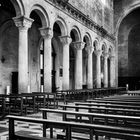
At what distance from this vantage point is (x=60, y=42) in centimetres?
2331

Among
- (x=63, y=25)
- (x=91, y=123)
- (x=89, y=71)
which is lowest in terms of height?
(x=91, y=123)

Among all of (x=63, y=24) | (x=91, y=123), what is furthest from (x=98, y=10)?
(x=91, y=123)

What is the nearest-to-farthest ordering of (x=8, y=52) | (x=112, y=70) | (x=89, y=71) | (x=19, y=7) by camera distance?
(x=19, y=7) → (x=8, y=52) → (x=89, y=71) → (x=112, y=70)

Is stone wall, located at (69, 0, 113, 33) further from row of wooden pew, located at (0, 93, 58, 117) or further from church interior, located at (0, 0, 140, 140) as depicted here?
row of wooden pew, located at (0, 93, 58, 117)

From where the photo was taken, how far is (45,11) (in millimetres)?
14289

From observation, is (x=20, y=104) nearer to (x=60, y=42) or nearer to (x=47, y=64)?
(x=47, y=64)

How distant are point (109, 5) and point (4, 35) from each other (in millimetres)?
17864

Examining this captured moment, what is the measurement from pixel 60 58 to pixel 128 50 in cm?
1443

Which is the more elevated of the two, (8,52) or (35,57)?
(8,52)

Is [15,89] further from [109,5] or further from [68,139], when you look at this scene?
[109,5]

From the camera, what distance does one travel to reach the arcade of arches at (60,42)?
13398 mm

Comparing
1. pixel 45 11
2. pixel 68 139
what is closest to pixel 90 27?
pixel 45 11

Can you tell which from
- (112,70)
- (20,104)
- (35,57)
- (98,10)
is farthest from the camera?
(112,70)

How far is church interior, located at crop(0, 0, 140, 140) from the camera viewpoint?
715cm
